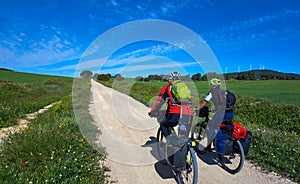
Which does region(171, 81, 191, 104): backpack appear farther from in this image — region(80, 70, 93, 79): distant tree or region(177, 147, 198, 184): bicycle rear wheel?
region(80, 70, 93, 79): distant tree

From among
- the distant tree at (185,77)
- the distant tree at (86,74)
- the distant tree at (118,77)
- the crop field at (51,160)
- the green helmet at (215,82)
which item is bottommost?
the crop field at (51,160)

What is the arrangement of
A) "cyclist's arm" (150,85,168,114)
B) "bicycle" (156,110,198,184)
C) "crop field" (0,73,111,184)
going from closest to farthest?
1. "crop field" (0,73,111,184)
2. "bicycle" (156,110,198,184)
3. "cyclist's arm" (150,85,168,114)

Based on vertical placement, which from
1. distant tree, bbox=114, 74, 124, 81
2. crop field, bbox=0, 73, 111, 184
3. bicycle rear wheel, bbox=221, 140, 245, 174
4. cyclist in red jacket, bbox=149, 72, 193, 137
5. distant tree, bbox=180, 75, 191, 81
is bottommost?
bicycle rear wheel, bbox=221, 140, 245, 174

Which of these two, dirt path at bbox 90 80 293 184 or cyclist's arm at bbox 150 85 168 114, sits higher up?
cyclist's arm at bbox 150 85 168 114

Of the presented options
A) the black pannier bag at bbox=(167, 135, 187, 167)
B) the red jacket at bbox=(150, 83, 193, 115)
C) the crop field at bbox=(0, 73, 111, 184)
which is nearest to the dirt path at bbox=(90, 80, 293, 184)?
the crop field at bbox=(0, 73, 111, 184)

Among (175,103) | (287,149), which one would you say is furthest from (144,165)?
(287,149)

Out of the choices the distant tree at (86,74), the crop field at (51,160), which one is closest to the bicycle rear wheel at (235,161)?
the crop field at (51,160)

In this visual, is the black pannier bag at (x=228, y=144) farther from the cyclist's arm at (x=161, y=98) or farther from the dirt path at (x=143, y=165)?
the cyclist's arm at (x=161, y=98)

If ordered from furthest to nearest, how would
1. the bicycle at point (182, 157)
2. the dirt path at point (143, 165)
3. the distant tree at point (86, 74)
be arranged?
the distant tree at point (86, 74), the dirt path at point (143, 165), the bicycle at point (182, 157)

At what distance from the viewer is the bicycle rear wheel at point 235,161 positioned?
4478 mm

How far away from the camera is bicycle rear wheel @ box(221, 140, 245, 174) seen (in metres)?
4.48

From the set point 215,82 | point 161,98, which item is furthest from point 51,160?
point 215,82

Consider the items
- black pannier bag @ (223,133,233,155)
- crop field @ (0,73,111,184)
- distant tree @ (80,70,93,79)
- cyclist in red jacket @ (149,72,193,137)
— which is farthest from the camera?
distant tree @ (80,70,93,79)

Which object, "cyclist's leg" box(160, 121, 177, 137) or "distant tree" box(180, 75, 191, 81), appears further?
"distant tree" box(180, 75, 191, 81)
